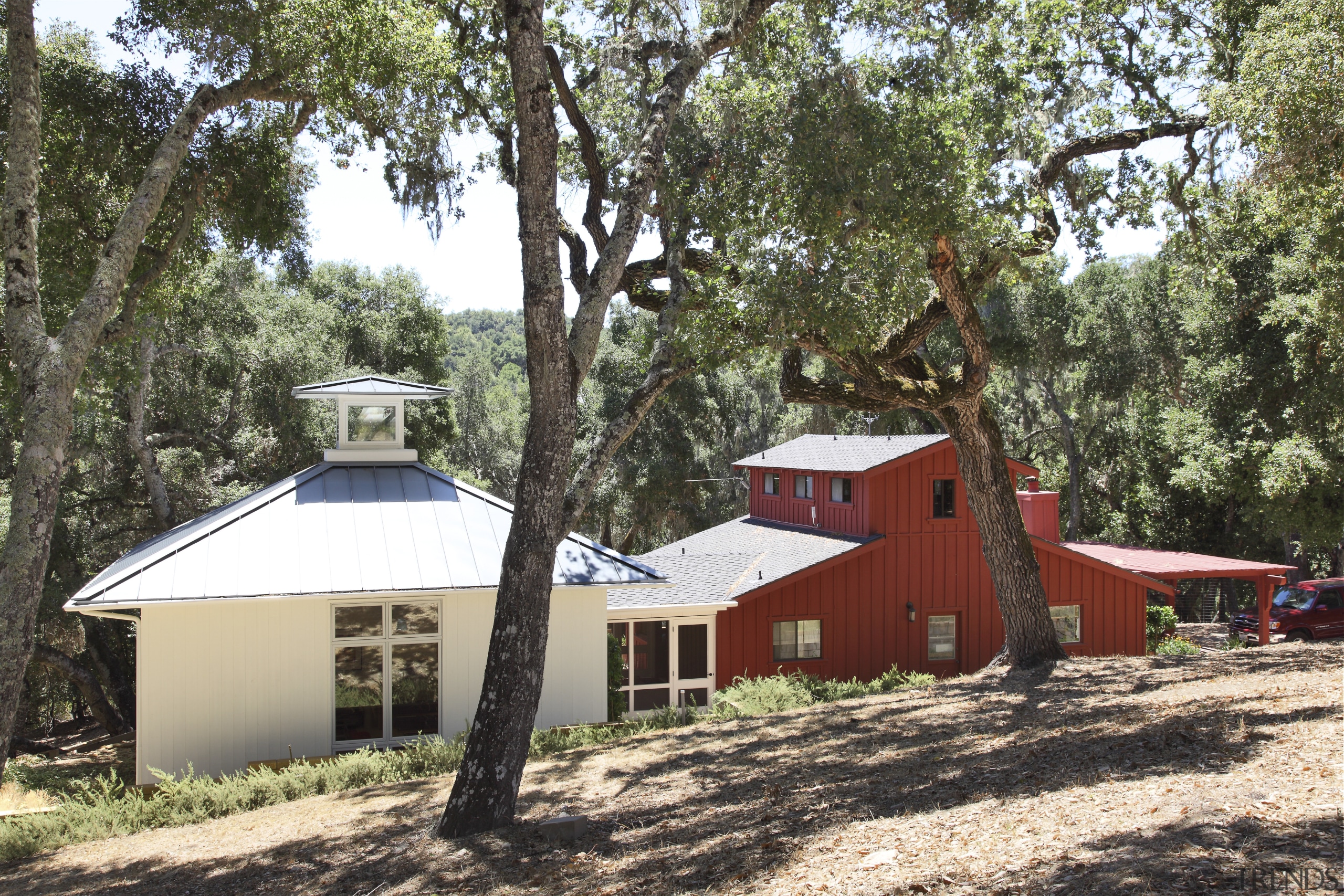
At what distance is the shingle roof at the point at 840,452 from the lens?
19281 millimetres

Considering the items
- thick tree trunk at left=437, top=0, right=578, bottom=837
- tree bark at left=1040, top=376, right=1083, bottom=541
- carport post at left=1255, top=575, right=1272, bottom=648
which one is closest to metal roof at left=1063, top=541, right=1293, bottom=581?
carport post at left=1255, top=575, right=1272, bottom=648

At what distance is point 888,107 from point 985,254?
283cm

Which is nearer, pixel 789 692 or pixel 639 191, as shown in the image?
pixel 639 191

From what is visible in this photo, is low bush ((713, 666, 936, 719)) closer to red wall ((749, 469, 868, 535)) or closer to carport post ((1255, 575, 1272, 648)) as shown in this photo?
red wall ((749, 469, 868, 535))

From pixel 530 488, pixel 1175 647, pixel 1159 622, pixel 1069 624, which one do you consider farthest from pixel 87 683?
pixel 1159 622

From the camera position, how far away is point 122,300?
9992 mm

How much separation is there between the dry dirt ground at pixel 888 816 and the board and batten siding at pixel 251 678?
7.32 ft

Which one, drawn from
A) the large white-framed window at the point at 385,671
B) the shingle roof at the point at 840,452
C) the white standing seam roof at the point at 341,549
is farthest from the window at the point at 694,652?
the large white-framed window at the point at 385,671

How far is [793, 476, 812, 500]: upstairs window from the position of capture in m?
21.8

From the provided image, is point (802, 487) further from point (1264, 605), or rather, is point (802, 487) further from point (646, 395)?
point (646, 395)

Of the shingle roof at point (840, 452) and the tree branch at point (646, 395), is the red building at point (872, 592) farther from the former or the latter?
the tree branch at point (646, 395)

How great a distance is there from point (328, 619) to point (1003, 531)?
8870 mm

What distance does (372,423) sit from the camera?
45.9 feet

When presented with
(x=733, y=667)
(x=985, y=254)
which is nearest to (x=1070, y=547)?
(x=733, y=667)
